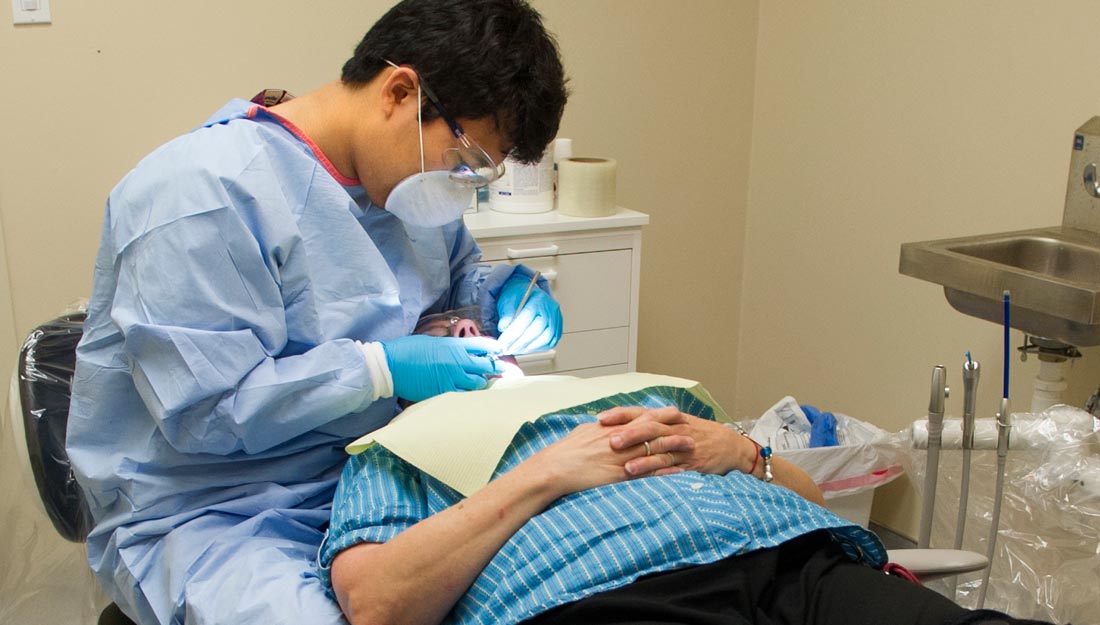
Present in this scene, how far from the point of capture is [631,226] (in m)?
2.39

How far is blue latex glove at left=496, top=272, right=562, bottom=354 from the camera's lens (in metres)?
1.65

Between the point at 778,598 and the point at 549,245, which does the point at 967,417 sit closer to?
the point at 778,598

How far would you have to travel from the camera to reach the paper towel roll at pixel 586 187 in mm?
2320

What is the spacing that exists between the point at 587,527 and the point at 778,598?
0.24 metres

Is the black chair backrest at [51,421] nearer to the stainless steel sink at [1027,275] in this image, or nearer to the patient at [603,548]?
the patient at [603,548]

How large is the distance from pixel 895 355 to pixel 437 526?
174 cm

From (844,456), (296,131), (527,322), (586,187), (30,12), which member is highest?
(30,12)

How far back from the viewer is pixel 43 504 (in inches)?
55.2

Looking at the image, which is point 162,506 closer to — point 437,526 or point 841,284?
point 437,526

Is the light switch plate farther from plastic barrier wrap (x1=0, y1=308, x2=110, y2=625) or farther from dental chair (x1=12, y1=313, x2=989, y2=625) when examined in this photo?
dental chair (x1=12, y1=313, x2=989, y2=625)

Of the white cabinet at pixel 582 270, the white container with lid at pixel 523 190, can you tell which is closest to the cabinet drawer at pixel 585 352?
the white cabinet at pixel 582 270

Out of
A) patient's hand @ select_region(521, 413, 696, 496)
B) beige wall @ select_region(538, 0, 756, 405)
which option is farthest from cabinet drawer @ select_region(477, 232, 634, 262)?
patient's hand @ select_region(521, 413, 696, 496)

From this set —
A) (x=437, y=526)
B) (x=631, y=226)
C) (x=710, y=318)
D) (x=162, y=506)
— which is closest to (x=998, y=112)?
(x=631, y=226)

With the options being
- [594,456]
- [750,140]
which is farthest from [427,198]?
[750,140]
